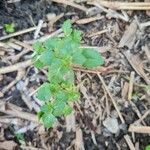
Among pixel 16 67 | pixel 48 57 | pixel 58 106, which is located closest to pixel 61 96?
pixel 58 106

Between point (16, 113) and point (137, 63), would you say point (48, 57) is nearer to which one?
point (16, 113)

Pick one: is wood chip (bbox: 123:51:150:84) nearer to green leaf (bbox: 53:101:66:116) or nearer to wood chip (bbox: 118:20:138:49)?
wood chip (bbox: 118:20:138:49)

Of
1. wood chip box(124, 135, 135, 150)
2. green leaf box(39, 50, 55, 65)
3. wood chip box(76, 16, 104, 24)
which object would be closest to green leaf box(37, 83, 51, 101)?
green leaf box(39, 50, 55, 65)

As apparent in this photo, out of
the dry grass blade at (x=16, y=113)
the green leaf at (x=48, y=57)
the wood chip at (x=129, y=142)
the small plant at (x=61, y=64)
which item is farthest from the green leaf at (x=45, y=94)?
the wood chip at (x=129, y=142)

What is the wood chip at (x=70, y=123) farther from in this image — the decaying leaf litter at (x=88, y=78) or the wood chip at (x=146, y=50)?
the wood chip at (x=146, y=50)

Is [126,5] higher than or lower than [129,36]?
higher

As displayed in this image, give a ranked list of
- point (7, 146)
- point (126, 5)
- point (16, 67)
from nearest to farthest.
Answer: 1. point (7, 146)
2. point (16, 67)
3. point (126, 5)

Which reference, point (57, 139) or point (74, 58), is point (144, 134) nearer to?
point (57, 139)

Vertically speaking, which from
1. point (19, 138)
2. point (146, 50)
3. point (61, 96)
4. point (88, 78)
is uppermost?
point (146, 50)
